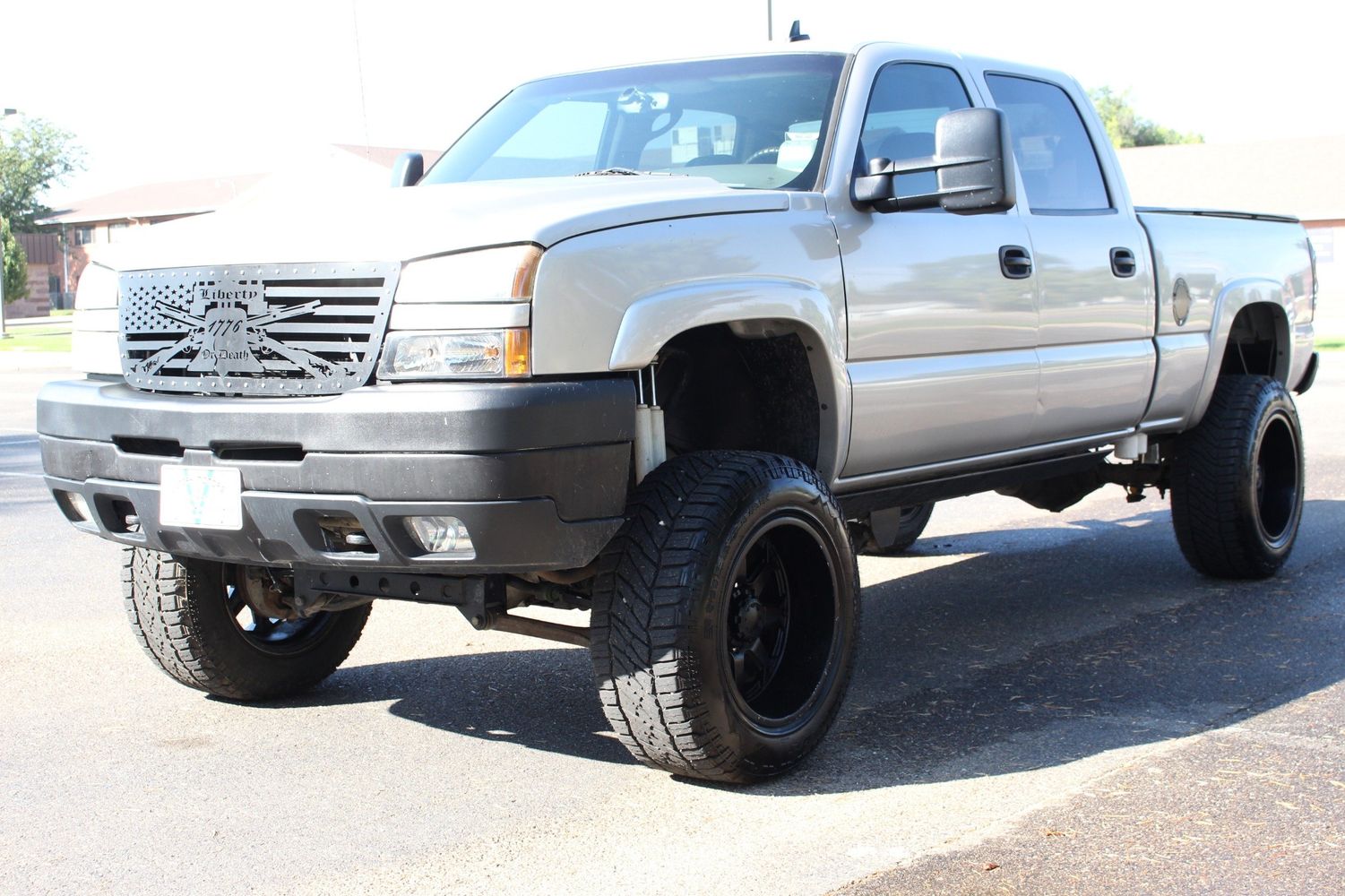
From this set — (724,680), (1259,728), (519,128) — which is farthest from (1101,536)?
(724,680)

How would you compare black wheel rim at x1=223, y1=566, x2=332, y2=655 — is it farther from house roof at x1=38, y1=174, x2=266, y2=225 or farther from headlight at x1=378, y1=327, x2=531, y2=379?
house roof at x1=38, y1=174, x2=266, y2=225

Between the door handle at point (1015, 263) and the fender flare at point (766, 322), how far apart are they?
36.8 inches

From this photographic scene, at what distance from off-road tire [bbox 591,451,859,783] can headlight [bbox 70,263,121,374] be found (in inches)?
60.5

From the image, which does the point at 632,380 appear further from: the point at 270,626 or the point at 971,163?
the point at 270,626

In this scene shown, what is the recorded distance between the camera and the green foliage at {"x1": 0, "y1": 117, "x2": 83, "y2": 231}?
88.5 meters

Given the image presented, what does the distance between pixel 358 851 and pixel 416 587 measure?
69 centimetres

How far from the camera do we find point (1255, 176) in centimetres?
4916

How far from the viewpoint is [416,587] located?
3938 mm

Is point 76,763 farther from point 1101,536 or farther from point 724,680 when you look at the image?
point 1101,536

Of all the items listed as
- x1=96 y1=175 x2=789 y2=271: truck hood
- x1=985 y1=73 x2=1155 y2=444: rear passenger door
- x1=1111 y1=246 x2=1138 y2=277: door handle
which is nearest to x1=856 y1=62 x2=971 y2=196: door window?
x1=985 y1=73 x2=1155 y2=444: rear passenger door

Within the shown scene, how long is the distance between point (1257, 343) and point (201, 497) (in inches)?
208

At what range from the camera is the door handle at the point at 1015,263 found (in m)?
5.15

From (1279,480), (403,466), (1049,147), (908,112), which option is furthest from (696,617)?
(1279,480)

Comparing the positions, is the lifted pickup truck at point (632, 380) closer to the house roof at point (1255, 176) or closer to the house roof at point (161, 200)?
the house roof at point (1255, 176)
